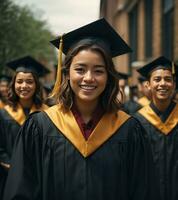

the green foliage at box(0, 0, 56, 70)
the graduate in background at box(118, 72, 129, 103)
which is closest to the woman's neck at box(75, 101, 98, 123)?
the graduate in background at box(118, 72, 129, 103)

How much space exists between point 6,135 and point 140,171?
3.04 meters

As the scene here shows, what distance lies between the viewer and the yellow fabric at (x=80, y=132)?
9.92 ft

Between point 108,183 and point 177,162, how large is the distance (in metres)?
2.03

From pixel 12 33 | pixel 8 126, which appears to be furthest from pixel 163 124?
pixel 12 33

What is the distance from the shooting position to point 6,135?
577cm

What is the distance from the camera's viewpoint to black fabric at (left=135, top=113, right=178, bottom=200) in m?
4.75

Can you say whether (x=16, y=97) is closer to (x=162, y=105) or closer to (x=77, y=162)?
(x=162, y=105)

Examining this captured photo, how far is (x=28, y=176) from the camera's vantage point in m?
2.98

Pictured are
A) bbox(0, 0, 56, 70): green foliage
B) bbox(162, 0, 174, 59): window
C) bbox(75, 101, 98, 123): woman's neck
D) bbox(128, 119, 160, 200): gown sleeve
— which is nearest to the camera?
bbox(128, 119, 160, 200): gown sleeve

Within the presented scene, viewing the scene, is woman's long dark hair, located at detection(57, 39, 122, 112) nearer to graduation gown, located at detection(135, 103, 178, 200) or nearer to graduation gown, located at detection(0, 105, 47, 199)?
graduation gown, located at detection(135, 103, 178, 200)

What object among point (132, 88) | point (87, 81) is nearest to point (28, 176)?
point (87, 81)

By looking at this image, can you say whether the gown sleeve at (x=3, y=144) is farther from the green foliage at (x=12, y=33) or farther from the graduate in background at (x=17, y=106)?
the green foliage at (x=12, y=33)

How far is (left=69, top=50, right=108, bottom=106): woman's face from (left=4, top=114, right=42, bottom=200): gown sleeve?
15.0 inches

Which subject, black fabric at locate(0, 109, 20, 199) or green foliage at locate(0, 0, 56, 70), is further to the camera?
green foliage at locate(0, 0, 56, 70)
